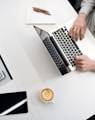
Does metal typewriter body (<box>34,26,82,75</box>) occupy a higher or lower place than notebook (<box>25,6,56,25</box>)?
lower

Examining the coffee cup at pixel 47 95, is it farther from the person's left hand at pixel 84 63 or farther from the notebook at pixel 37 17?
the notebook at pixel 37 17

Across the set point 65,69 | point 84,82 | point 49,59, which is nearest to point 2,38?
point 49,59

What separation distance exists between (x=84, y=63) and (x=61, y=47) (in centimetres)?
14

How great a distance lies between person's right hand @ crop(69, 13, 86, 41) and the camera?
1261 mm

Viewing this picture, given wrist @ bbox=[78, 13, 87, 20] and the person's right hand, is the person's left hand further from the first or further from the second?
wrist @ bbox=[78, 13, 87, 20]

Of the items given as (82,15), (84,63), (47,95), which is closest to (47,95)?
(47,95)

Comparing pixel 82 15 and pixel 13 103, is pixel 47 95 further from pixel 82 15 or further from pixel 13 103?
pixel 82 15

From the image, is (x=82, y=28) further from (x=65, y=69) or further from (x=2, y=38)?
(x=2, y=38)

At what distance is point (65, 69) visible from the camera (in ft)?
3.80

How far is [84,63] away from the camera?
1.19 m

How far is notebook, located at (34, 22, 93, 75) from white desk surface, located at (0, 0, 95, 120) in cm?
6

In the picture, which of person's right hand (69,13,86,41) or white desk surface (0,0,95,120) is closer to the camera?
white desk surface (0,0,95,120)

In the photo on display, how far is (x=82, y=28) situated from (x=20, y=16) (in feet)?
1.13

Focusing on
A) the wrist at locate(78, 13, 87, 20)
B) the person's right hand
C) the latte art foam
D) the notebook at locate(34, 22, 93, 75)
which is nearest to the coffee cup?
the latte art foam
